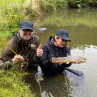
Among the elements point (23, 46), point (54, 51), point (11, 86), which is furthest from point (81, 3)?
point (11, 86)

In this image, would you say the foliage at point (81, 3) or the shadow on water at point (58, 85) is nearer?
the shadow on water at point (58, 85)

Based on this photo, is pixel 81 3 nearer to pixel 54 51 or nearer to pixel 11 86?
pixel 54 51

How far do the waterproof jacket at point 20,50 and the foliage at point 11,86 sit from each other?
28 centimetres

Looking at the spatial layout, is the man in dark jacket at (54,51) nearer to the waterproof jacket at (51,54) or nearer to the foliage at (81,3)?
the waterproof jacket at (51,54)

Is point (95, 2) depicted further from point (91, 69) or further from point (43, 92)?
point (43, 92)

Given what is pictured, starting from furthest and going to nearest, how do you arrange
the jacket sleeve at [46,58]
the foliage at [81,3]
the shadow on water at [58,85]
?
the foliage at [81,3] < the jacket sleeve at [46,58] < the shadow on water at [58,85]

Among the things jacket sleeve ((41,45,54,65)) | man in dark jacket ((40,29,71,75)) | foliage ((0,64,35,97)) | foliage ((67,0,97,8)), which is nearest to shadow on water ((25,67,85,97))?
man in dark jacket ((40,29,71,75))

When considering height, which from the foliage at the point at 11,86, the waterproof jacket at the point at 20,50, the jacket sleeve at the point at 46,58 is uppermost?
the waterproof jacket at the point at 20,50

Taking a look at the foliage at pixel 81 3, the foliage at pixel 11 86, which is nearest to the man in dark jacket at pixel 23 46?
the foliage at pixel 11 86

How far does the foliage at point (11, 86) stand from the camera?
3.33m

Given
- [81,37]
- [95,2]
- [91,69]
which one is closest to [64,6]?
[95,2]

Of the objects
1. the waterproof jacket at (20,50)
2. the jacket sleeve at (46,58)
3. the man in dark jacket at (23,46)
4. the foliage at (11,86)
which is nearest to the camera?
the foliage at (11,86)

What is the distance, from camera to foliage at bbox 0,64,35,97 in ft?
10.9

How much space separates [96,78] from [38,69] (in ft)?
7.18
